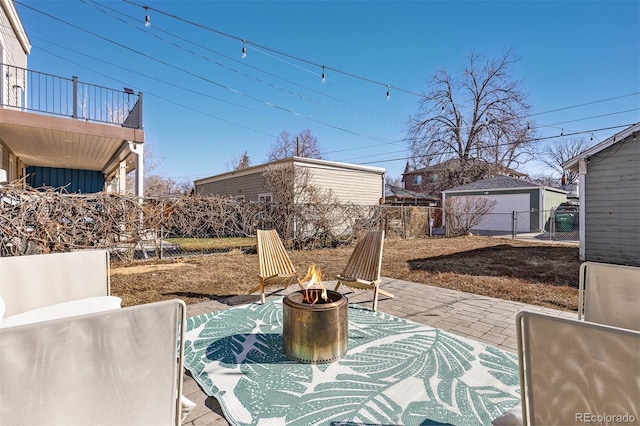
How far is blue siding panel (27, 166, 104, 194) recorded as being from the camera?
42.4 feet

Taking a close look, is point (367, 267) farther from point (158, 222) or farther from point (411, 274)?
point (158, 222)

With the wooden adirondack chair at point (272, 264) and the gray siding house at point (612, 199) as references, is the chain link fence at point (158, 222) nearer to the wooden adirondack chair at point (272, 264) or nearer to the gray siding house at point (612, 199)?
the wooden adirondack chair at point (272, 264)

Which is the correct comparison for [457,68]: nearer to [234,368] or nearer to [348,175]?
[348,175]

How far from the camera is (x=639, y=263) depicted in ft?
24.7

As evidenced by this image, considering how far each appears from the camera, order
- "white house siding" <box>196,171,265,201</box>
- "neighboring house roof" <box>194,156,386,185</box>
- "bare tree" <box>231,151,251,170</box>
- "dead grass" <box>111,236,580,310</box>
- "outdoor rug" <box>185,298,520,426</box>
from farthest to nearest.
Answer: "bare tree" <box>231,151,251,170</box> < "white house siding" <box>196,171,265,201</box> < "neighboring house roof" <box>194,156,386,185</box> < "dead grass" <box>111,236,580,310</box> < "outdoor rug" <box>185,298,520,426</box>

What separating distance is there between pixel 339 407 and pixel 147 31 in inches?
401

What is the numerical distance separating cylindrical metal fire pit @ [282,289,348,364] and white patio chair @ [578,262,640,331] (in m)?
1.82

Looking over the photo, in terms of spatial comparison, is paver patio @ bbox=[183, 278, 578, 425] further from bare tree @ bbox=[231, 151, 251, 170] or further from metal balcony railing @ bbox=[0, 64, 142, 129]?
bare tree @ bbox=[231, 151, 251, 170]

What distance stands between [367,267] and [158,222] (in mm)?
5903

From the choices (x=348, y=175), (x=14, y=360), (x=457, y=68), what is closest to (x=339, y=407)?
(x=14, y=360)

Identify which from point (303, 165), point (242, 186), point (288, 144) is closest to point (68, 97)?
point (303, 165)

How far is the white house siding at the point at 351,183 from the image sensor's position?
13.4m

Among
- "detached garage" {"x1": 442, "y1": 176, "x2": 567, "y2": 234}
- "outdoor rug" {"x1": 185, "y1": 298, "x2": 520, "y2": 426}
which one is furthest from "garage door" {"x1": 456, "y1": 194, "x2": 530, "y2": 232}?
"outdoor rug" {"x1": 185, "y1": 298, "x2": 520, "y2": 426}

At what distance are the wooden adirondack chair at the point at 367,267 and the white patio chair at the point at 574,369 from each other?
2783 millimetres
